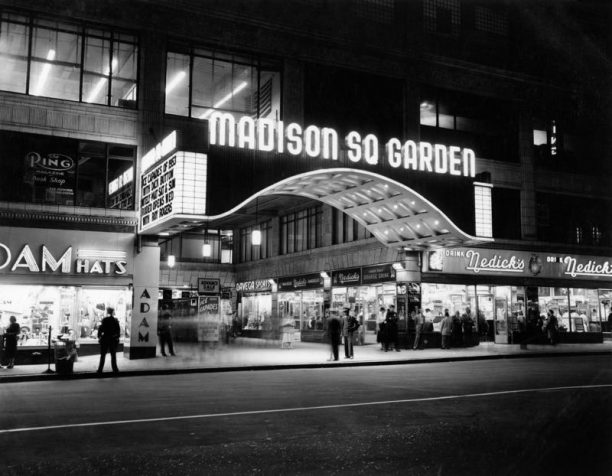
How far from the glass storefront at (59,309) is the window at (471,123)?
694 inches

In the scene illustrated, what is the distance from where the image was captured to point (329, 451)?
7.93m

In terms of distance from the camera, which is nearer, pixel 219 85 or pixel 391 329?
pixel 391 329

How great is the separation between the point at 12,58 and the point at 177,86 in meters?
6.48

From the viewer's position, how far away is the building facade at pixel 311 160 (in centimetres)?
2294

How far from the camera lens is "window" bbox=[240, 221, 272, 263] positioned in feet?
142

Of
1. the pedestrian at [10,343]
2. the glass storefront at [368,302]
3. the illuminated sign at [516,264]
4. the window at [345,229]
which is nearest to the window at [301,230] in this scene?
the window at [345,229]

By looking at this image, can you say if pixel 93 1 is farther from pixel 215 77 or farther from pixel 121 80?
pixel 215 77

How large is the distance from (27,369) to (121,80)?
477 inches

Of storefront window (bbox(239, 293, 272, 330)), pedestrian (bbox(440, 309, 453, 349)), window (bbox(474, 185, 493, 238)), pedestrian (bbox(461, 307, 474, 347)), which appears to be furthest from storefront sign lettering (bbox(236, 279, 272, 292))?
window (bbox(474, 185, 493, 238))

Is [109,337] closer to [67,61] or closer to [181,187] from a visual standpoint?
[181,187]

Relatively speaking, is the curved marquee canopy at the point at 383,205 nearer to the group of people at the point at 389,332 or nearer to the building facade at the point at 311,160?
the building facade at the point at 311,160

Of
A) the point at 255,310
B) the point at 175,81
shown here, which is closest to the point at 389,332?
the point at 175,81

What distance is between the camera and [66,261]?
2338 cm

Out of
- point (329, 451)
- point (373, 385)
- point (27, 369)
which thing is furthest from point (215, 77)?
point (329, 451)
